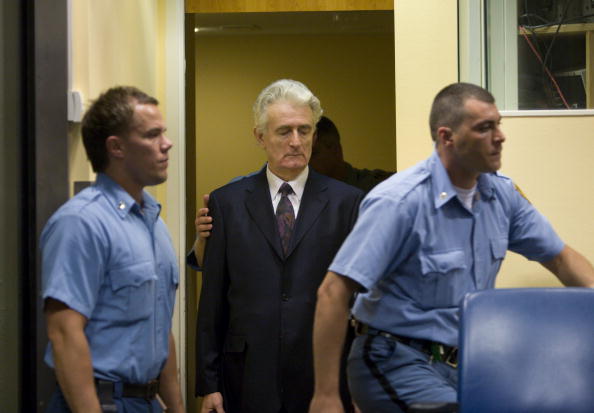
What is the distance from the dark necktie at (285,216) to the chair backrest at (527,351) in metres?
0.89

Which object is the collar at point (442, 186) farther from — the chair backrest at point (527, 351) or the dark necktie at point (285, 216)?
the dark necktie at point (285, 216)

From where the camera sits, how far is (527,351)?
5.94 ft

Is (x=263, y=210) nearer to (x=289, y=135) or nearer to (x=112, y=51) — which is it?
(x=289, y=135)

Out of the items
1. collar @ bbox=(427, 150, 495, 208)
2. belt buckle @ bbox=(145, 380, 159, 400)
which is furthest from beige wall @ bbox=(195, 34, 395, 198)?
belt buckle @ bbox=(145, 380, 159, 400)

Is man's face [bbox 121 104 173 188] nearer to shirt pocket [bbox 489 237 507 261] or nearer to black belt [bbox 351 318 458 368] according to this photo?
black belt [bbox 351 318 458 368]

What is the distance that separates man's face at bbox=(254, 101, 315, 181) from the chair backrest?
95cm

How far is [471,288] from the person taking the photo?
2.08 metres

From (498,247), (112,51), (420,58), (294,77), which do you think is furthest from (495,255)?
(294,77)

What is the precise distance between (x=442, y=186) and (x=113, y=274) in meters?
0.80

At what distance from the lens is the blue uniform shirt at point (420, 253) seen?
200 centimetres

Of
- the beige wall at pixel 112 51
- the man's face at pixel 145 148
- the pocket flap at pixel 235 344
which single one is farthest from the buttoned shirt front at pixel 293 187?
the man's face at pixel 145 148

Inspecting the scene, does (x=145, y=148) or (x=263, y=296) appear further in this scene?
(x=263, y=296)

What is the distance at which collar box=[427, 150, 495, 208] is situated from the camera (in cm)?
206

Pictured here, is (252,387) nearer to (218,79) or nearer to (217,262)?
(217,262)
